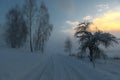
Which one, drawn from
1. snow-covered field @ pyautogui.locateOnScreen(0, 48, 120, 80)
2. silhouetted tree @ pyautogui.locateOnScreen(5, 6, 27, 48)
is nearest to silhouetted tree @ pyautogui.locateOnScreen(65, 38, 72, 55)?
silhouetted tree @ pyautogui.locateOnScreen(5, 6, 27, 48)

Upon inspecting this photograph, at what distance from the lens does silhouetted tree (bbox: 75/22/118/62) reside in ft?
109

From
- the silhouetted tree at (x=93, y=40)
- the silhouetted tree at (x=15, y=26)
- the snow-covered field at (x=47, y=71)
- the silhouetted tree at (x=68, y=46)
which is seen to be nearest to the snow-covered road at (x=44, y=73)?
the snow-covered field at (x=47, y=71)

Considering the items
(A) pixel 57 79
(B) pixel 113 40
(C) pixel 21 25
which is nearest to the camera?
(A) pixel 57 79

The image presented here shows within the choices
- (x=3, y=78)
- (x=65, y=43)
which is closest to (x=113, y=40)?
(x=3, y=78)

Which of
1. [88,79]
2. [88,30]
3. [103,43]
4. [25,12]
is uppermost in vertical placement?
[25,12]

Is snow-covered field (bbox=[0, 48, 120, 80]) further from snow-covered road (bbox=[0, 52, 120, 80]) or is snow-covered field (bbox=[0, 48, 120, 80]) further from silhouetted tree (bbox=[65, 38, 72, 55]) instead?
silhouetted tree (bbox=[65, 38, 72, 55])

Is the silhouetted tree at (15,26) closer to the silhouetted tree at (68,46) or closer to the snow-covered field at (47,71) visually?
the snow-covered field at (47,71)

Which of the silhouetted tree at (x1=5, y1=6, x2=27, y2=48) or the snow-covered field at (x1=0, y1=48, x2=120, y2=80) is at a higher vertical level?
the silhouetted tree at (x1=5, y1=6, x2=27, y2=48)

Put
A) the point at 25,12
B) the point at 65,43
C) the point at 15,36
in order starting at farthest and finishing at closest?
the point at 65,43 → the point at 15,36 → the point at 25,12

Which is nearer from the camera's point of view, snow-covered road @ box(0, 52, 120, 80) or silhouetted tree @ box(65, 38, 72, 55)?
snow-covered road @ box(0, 52, 120, 80)

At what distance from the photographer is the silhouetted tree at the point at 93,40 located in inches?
1306

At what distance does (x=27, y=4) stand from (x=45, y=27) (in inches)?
485

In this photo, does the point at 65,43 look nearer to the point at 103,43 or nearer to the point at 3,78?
the point at 103,43

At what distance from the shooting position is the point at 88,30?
1441 inches
